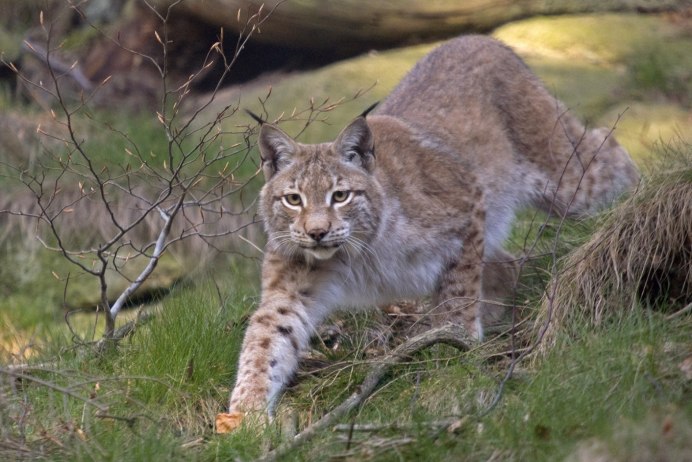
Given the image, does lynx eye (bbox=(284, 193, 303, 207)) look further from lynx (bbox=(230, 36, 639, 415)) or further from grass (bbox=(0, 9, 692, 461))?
grass (bbox=(0, 9, 692, 461))

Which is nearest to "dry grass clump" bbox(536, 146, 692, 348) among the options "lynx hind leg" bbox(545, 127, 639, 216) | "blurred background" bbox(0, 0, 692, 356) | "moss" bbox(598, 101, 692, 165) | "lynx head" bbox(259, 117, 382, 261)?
"lynx head" bbox(259, 117, 382, 261)

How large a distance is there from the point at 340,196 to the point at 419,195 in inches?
25.6

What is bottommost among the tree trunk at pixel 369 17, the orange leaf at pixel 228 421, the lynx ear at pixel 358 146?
the orange leaf at pixel 228 421

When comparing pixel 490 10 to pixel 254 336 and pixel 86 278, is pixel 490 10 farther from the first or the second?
pixel 254 336

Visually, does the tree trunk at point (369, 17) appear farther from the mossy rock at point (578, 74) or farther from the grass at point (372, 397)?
the grass at point (372, 397)

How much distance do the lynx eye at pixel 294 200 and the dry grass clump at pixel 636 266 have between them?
131 cm

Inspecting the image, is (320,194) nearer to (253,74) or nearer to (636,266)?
(636,266)

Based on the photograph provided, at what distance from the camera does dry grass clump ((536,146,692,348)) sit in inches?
186

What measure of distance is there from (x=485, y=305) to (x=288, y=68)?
198 inches

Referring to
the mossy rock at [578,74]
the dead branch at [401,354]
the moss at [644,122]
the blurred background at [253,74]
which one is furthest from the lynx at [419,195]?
the mossy rock at [578,74]

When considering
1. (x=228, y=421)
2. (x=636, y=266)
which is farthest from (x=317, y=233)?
(x=636, y=266)

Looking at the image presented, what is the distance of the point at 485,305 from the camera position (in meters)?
6.14

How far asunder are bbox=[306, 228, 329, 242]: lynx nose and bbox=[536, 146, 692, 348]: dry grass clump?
1085 mm

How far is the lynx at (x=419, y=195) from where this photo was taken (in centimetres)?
536
